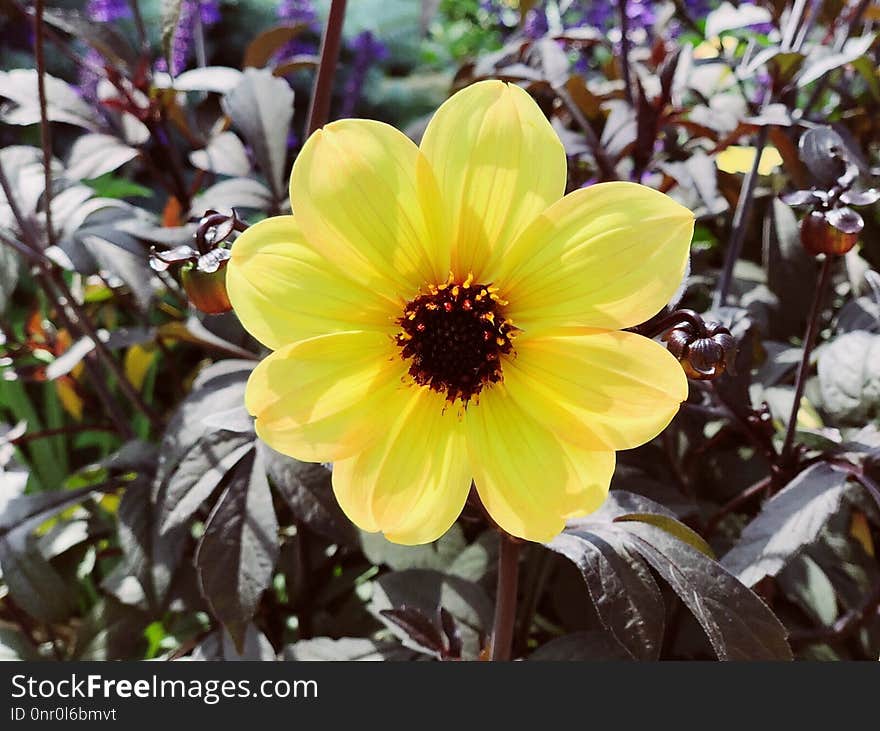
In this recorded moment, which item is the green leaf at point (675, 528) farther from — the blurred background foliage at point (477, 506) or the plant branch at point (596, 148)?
the plant branch at point (596, 148)

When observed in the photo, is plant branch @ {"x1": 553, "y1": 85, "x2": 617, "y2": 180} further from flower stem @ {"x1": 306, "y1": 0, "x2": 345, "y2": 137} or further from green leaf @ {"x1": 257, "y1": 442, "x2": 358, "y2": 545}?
green leaf @ {"x1": 257, "y1": 442, "x2": 358, "y2": 545}

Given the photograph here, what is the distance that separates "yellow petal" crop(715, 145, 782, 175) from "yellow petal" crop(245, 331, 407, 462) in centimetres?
52

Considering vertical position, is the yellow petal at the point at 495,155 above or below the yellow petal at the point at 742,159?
above

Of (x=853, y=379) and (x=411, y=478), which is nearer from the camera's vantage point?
(x=411, y=478)

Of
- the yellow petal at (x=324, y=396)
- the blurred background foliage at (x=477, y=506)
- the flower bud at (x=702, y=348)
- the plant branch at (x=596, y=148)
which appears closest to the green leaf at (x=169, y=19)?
the blurred background foliage at (x=477, y=506)

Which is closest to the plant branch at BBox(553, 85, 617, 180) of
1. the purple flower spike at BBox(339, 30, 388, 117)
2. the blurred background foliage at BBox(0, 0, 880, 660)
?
the blurred background foliage at BBox(0, 0, 880, 660)

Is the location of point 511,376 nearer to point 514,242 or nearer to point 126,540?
point 514,242

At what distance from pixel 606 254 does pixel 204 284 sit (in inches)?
8.8

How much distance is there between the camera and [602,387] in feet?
1.49

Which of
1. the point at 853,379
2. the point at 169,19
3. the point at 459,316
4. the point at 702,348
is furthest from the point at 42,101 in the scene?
the point at 853,379

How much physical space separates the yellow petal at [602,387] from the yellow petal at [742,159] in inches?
18.5

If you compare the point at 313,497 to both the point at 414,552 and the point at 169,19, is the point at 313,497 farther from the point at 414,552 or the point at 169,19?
the point at 169,19

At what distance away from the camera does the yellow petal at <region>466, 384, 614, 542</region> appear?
45 cm

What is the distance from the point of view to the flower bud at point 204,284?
0.49 metres
